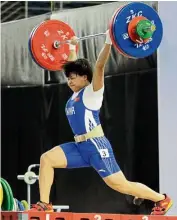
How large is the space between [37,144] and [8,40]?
139cm

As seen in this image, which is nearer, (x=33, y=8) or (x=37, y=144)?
(x=37, y=144)

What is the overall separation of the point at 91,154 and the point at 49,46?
996 millimetres

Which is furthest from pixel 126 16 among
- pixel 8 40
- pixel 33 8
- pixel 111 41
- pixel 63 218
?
pixel 33 8

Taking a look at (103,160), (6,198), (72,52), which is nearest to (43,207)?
(103,160)

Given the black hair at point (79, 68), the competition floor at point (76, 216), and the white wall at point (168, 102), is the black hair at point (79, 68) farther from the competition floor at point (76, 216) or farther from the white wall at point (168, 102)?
the white wall at point (168, 102)

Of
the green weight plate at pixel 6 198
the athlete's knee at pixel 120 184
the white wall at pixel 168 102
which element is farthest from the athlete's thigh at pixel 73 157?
the white wall at pixel 168 102

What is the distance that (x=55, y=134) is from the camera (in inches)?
305

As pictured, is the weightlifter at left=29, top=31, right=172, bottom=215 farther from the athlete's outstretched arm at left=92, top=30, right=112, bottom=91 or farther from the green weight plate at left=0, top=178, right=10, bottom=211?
the green weight plate at left=0, top=178, right=10, bottom=211

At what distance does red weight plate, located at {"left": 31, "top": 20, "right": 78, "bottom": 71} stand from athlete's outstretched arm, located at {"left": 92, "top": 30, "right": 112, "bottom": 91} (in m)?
0.57

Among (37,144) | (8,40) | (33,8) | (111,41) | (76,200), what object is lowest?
(76,200)

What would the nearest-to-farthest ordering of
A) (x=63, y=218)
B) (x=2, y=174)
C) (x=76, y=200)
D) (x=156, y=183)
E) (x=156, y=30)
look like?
(x=63, y=218)
(x=156, y=30)
(x=156, y=183)
(x=76, y=200)
(x=2, y=174)

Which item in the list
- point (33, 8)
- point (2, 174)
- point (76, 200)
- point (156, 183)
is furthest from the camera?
point (33, 8)

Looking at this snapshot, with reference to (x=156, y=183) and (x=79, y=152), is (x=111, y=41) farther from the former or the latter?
(x=156, y=183)

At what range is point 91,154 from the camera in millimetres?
4410
